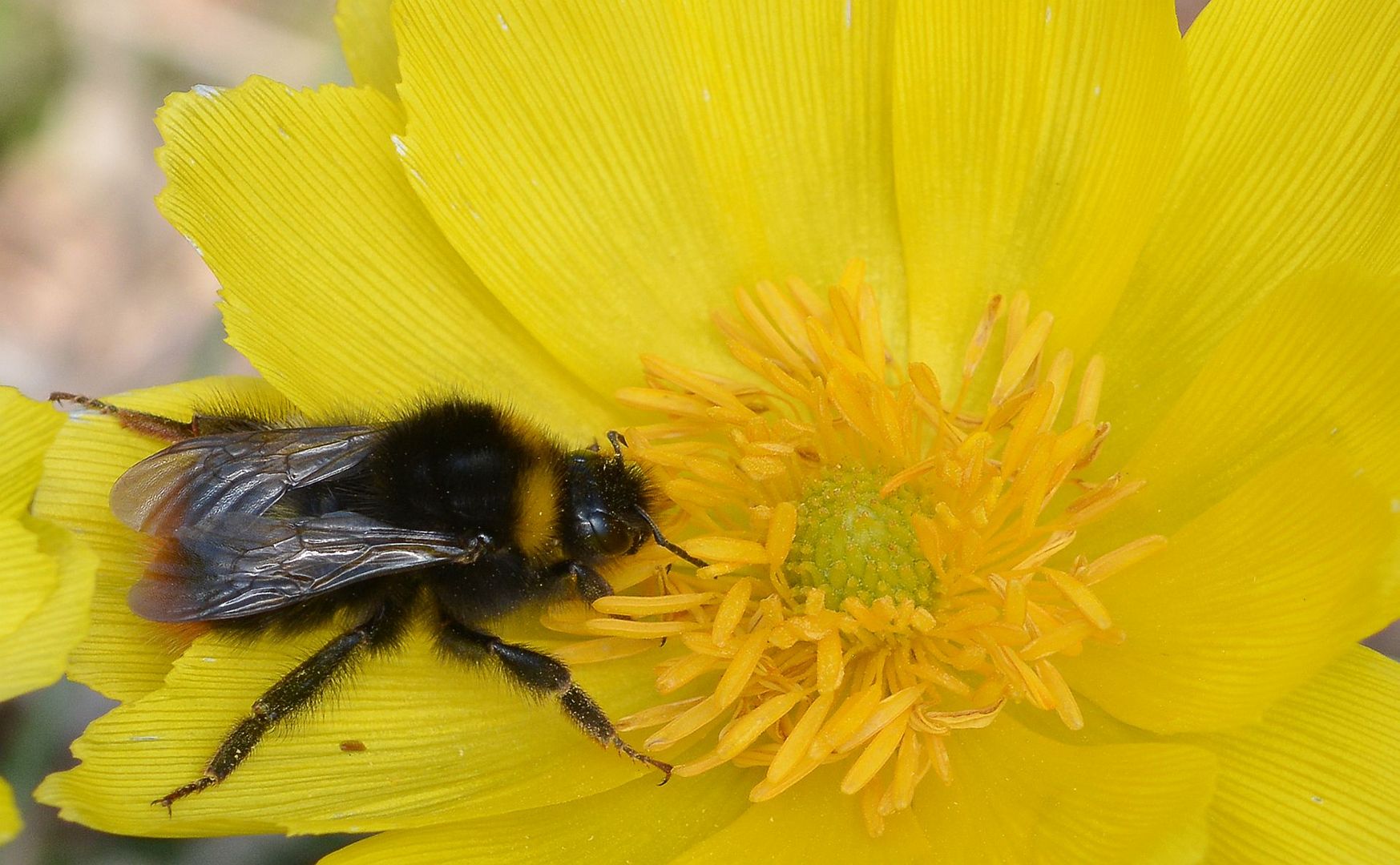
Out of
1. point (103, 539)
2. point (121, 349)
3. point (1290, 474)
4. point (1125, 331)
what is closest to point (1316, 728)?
point (1290, 474)

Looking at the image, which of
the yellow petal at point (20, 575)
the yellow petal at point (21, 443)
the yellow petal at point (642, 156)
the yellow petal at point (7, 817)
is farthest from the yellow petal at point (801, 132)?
the yellow petal at point (7, 817)

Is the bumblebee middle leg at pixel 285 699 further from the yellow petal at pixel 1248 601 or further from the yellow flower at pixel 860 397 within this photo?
the yellow petal at pixel 1248 601

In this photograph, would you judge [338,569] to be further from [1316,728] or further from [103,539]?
[1316,728]

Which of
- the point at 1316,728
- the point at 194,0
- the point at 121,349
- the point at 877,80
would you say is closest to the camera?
the point at 1316,728

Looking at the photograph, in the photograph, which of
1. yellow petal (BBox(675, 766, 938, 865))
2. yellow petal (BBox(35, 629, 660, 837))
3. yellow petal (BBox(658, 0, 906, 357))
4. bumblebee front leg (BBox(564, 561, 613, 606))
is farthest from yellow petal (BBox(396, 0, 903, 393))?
yellow petal (BBox(675, 766, 938, 865))

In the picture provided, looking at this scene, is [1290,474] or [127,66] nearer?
[1290,474]

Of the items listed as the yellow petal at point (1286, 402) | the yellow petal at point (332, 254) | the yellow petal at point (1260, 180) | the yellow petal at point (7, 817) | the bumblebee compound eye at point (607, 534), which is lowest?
the yellow petal at point (7, 817)

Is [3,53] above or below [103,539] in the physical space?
above
